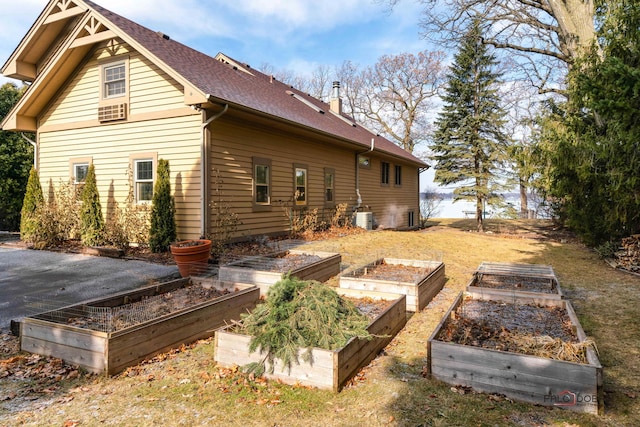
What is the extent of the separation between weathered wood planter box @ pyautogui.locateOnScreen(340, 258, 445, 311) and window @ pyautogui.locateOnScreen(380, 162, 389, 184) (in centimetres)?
1169

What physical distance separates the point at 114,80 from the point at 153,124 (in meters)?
2.00

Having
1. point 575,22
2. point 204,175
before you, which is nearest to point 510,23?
point 575,22

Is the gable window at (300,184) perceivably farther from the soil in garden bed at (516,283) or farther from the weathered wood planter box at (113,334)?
the weathered wood planter box at (113,334)

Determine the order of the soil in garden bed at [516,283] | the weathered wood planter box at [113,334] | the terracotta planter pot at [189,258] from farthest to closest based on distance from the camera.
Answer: the terracotta planter pot at [189,258] → the soil in garden bed at [516,283] → the weathered wood planter box at [113,334]

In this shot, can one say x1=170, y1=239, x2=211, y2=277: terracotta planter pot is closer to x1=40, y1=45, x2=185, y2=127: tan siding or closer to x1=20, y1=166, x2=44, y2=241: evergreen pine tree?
x1=40, y1=45, x2=185, y2=127: tan siding

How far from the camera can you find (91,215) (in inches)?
369

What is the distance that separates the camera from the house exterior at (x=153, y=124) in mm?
8688

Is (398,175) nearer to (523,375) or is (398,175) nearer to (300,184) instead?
(300,184)

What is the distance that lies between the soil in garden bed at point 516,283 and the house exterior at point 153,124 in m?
5.88

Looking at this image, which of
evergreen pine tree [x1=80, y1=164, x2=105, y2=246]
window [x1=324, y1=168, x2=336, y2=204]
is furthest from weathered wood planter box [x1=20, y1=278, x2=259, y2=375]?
window [x1=324, y1=168, x2=336, y2=204]

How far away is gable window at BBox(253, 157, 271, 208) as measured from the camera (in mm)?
10094

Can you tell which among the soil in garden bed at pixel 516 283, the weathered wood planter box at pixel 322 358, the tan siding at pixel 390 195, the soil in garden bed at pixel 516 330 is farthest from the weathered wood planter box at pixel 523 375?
the tan siding at pixel 390 195

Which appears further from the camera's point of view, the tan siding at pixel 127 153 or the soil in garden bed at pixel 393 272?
the tan siding at pixel 127 153

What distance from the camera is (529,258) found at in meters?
10.0
